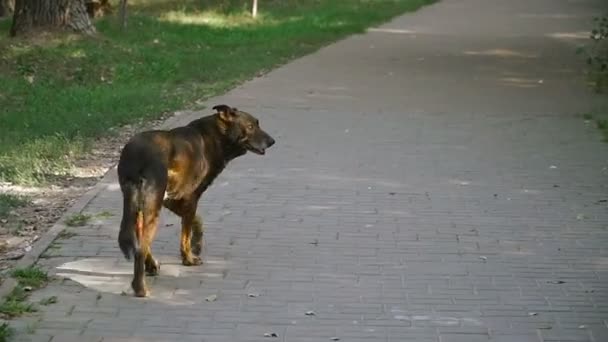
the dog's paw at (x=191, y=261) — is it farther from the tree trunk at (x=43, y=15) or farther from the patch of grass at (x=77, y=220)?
the tree trunk at (x=43, y=15)

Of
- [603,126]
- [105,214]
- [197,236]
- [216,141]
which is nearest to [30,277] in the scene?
[197,236]

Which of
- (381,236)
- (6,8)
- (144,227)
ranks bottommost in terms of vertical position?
(6,8)

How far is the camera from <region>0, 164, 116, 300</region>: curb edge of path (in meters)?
7.18

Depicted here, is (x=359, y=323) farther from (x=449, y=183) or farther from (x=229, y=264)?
(x=449, y=183)

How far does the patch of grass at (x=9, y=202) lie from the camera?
909 centimetres

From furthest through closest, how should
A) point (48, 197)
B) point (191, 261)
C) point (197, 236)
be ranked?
1. point (48, 197)
2. point (197, 236)
3. point (191, 261)

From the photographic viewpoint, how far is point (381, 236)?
870 centimetres

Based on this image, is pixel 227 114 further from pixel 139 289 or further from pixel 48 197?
pixel 48 197

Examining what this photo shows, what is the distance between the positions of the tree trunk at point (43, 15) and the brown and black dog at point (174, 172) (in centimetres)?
1151

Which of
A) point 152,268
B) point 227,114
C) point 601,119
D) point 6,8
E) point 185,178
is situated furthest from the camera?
point 6,8

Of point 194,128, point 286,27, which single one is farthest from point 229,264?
point 286,27

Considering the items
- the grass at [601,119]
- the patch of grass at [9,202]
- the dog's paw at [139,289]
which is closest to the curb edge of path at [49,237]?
the patch of grass at [9,202]

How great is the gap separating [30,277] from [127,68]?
10.0 metres

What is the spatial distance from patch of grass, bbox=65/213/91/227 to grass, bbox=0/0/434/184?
136cm
